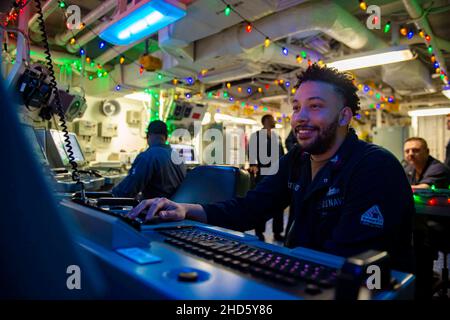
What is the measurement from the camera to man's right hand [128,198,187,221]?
3.59 feet

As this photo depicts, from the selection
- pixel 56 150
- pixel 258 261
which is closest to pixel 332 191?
pixel 258 261

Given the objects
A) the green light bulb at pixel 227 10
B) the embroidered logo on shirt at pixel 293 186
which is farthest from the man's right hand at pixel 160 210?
the green light bulb at pixel 227 10

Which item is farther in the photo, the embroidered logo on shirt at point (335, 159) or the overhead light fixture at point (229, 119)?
the overhead light fixture at point (229, 119)

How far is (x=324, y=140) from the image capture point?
1.39 meters

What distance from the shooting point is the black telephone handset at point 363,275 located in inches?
18.9

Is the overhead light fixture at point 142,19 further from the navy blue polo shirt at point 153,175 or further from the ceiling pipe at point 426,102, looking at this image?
the ceiling pipe at point 426,102

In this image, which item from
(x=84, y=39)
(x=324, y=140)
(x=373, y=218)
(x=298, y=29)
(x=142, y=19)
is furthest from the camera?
(x=84, y=39)

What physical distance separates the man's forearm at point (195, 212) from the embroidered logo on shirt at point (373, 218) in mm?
603

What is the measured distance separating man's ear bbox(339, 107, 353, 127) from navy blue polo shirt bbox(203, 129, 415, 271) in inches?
1.8

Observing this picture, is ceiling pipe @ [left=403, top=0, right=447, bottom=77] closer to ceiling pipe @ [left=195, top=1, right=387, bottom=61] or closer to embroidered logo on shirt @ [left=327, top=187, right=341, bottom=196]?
ceiling pipe @ [left=195, top=1, right=387, bottom=61]

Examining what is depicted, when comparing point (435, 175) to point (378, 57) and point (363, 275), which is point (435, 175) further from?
point (363, 275)

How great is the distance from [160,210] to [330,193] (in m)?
0.62

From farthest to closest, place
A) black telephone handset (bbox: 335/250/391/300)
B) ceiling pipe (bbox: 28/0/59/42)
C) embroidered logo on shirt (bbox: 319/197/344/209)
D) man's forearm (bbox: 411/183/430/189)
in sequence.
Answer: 1. ceiling pipe (bbox: 28/0/59/42)
2. man's forearm (bbox: 411/183/430/189)
3. embroidered logo on shirt (bbox: 319/197/344/209)
4. black telephone handset (bbox: 335/250/391/300)

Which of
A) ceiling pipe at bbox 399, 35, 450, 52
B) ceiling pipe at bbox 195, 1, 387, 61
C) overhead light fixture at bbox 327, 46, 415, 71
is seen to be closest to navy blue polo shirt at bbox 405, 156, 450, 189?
overhead light fixture at bbox 327, 46, 415, 71
